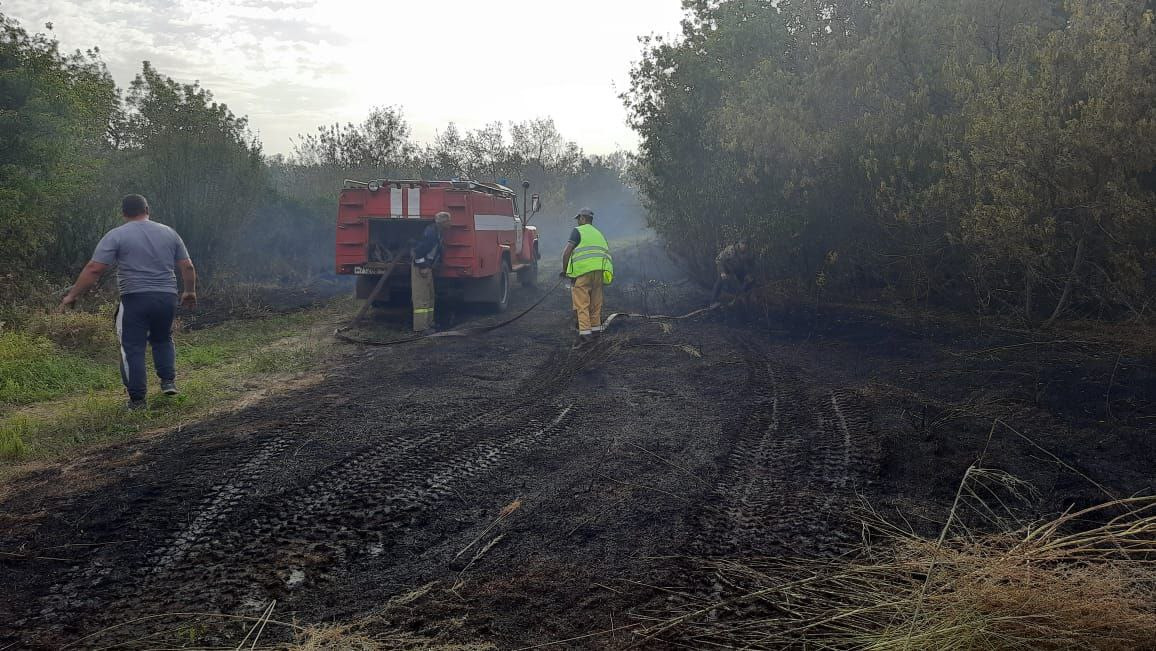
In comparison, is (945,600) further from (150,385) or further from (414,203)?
(414,203)

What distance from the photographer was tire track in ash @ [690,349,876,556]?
129 inches

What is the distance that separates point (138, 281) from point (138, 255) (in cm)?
22

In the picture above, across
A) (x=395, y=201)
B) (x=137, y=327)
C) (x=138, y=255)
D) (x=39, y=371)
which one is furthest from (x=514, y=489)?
(x=395, y=201)

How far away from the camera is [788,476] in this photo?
4199mm

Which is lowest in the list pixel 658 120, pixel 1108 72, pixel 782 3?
pixel 1108 72

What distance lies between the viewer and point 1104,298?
25.4ft

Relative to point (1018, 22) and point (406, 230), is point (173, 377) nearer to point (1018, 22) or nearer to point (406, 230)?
point (406, 230)

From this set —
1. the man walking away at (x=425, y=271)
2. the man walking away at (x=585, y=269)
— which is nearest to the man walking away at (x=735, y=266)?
the man walking away at (x=585, y=269)

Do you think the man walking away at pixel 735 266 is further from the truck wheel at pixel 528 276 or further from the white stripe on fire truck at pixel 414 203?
the white stripe on fire truck at pixel 414 203

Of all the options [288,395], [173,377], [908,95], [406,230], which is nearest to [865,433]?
[288,395]

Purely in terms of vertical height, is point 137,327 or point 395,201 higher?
point 395,201

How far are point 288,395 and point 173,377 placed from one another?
0.97 metres

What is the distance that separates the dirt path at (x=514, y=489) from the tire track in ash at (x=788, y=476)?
0.06ft

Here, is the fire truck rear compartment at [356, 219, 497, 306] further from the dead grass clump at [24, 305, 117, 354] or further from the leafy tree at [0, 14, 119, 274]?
the leafy tree at [0, 14, 119, 274]
